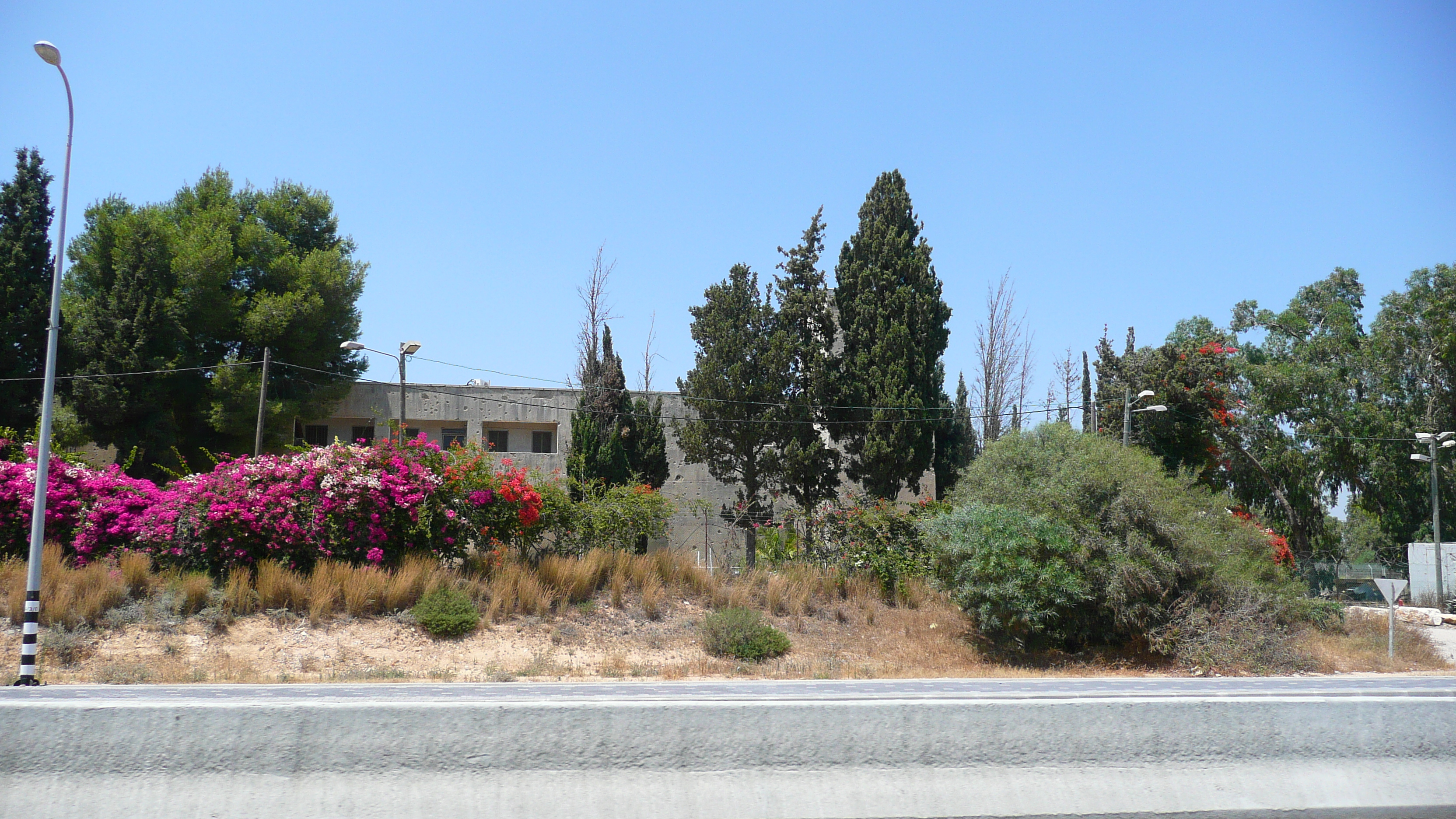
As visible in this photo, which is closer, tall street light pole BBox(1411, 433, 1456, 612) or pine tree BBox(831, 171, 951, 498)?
pine tree BBox(831, 171, 951, 498)

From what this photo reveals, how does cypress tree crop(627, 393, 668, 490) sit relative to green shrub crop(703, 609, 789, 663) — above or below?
above

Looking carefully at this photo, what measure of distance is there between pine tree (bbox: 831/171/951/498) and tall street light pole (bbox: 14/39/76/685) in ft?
67.1

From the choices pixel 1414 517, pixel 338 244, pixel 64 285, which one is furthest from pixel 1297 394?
pixel 64 285

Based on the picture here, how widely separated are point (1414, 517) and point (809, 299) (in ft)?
145

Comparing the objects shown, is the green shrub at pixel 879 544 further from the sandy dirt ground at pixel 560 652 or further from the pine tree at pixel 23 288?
the pine tree at pixel 23 288

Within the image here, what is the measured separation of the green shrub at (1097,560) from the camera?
61.2 ft

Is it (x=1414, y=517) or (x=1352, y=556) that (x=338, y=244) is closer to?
(x=1414, y=517)

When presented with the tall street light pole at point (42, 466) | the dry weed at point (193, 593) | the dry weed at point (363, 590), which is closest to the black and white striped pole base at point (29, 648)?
the tall street light pole at point (42, 466)

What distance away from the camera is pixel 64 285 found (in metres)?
38.1

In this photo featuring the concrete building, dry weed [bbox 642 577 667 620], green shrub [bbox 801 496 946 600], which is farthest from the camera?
the concrete building

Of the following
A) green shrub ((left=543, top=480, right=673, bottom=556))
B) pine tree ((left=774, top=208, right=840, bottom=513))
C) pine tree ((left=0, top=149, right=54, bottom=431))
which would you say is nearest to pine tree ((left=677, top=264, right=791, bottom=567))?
pine tree ((left=774, top=208, right=840, bottom=513))

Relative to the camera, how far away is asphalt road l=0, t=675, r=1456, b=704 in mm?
7836

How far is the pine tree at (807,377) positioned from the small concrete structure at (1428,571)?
92.3ft

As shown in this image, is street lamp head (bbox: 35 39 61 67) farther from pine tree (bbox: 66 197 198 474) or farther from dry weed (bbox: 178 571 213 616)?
pine tree (bbox: 66 197 198 474)
